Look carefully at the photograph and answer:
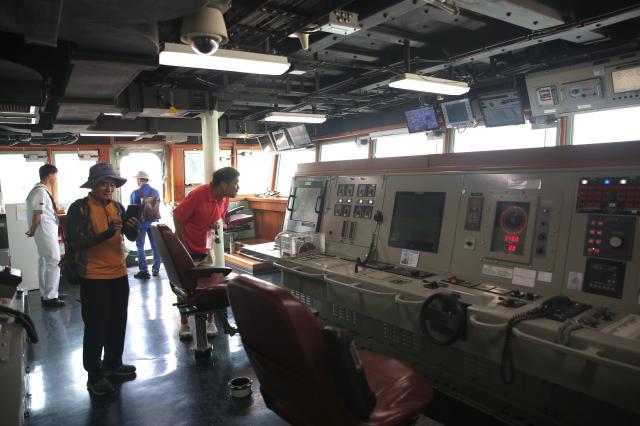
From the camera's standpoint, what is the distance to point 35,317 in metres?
5.01

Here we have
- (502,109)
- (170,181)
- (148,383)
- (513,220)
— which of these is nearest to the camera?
(513,220)

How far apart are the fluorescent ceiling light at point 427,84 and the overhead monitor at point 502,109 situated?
2.15ft

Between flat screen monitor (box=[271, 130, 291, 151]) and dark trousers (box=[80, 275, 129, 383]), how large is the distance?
20.4 ft

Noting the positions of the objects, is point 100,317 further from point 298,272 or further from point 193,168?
point 193,168

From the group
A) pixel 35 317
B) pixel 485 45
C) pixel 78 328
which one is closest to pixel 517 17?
pixel 485 45

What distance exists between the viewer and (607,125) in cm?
516

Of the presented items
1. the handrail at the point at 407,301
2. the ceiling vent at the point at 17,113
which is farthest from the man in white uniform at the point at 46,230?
the handrail at the point at 407,301

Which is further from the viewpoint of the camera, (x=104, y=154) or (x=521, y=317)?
(x=104, y=154)

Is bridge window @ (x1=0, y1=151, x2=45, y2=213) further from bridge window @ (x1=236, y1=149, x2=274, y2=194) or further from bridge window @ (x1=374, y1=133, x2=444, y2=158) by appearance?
bridge window @ (x1=374, y1=133, x2=444, y2=158)

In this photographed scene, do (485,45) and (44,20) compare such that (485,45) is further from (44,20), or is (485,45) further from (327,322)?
(44,20)

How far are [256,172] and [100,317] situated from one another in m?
8.01

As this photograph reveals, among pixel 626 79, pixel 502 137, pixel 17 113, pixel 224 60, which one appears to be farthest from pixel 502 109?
pixel 17 113

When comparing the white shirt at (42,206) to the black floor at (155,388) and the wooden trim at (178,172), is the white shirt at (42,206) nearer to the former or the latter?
the black floor at (155,388)

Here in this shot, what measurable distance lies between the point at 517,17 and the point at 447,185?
5.77ft
